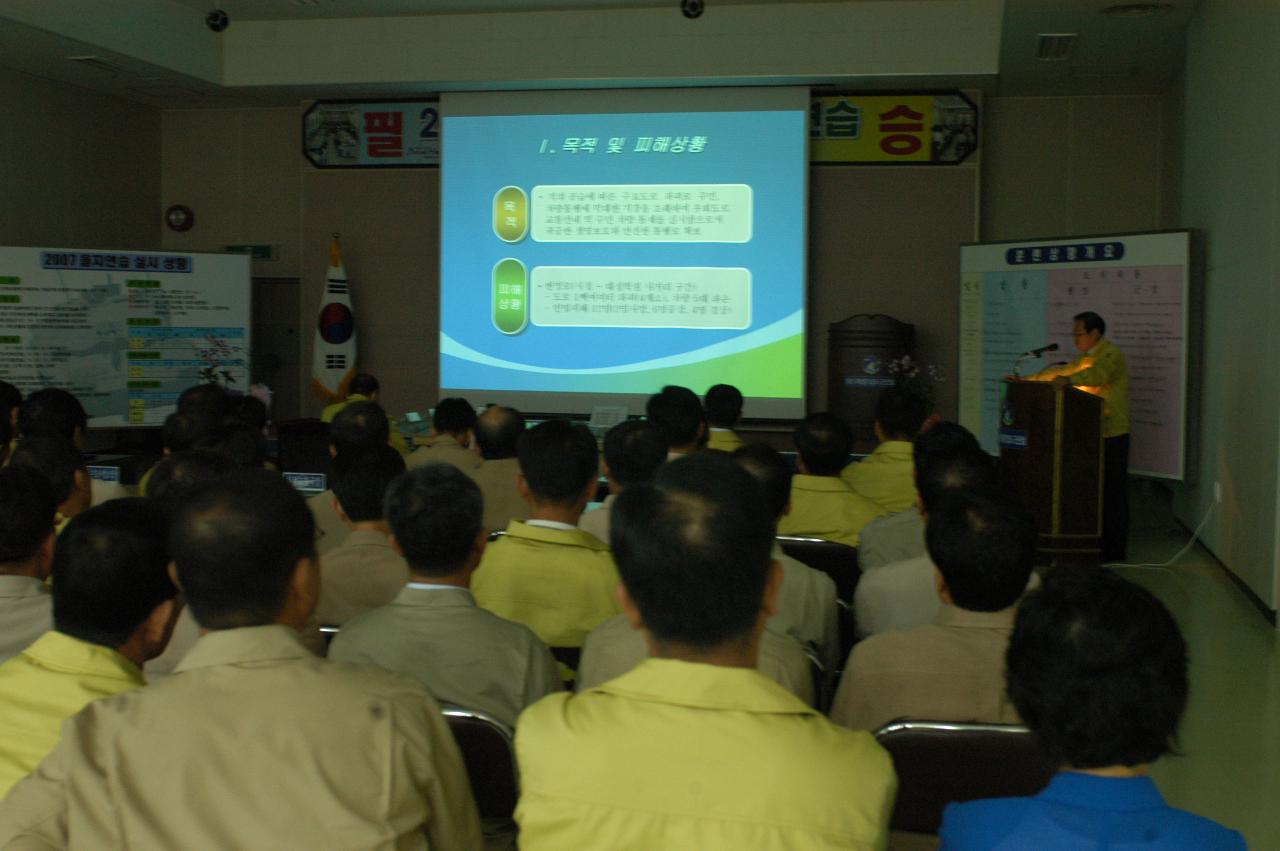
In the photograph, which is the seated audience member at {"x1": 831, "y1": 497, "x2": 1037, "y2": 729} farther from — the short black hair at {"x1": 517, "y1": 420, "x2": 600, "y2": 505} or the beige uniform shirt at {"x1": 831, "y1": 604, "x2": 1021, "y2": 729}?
the short black hair at {"x1": 517, "y1": 420, "x2": 600, "y2": 505}

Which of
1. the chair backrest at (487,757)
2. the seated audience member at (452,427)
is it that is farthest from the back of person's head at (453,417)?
the chair backrest at (487,757)

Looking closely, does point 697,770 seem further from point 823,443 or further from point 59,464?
point 823,443

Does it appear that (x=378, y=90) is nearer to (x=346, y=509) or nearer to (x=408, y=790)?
(x=346, y=509)

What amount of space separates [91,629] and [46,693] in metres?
0.10

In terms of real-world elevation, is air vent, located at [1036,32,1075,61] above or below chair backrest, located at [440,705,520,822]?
above

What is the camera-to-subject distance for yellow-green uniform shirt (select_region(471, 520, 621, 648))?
266 cm

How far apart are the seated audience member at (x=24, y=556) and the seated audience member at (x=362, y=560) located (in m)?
0.61

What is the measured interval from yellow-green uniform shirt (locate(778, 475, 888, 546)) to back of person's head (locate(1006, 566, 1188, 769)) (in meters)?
2.38

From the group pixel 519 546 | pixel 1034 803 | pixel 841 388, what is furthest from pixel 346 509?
pixel 841 388

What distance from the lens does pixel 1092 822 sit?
1.26 meters

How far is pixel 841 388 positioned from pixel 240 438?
5.50 meters

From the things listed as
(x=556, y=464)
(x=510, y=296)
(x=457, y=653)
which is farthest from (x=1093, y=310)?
(x=457, y=653)

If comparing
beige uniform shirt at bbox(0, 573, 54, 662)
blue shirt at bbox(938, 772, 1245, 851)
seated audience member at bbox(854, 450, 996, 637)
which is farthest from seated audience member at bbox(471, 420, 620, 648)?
blue shirt at bbox(938, 772, 1245, 851)

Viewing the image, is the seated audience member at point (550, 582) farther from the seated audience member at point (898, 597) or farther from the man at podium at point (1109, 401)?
the man at podium at point (1109, 401)
